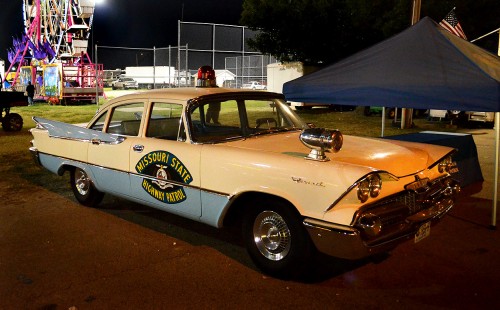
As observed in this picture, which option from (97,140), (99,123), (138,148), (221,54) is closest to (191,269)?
(138,148)

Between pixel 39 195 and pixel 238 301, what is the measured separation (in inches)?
187

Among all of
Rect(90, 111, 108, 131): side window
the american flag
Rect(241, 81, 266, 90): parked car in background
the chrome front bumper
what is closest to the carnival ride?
Rect(241, 81, 266, 90): parked car in background

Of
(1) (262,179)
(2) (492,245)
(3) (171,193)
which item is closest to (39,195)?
(3) (171,193)

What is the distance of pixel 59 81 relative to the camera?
2820 cm

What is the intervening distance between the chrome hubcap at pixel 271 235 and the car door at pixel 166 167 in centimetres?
70

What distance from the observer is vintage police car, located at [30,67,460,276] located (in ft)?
12.5

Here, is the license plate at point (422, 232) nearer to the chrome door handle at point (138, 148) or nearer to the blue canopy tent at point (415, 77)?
the blue canopy tent at point (415, 77)

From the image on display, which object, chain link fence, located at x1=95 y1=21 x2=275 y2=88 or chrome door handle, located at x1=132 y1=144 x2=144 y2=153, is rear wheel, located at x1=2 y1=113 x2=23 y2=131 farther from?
chain link fence, located at x1=95 y1=21 x2=275 y2=88

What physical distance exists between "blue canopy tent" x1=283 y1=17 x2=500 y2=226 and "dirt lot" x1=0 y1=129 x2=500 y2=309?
149 centimetres

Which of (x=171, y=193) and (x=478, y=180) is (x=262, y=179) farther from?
(x=478, y=180)

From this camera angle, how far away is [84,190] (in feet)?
21.7

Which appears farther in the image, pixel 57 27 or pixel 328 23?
pixel 57 27

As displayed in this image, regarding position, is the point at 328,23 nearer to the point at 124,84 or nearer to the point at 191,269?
the point at 191,269

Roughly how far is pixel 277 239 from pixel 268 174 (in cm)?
60
